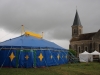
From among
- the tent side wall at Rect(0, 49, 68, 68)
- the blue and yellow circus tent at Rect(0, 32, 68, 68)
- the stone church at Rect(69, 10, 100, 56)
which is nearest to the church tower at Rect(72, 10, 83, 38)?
the stone church at Rect(69, 10, 100, 56)

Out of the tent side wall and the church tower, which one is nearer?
the tent side wall

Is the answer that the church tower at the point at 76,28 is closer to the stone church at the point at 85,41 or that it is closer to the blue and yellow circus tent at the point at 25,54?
the stone church at the point at 85,41

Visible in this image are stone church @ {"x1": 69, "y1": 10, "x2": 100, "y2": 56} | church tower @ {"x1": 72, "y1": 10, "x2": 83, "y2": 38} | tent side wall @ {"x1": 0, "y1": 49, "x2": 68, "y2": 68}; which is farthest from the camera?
church tower @ {"x1": 72, "y1": 10, "x2": 83, "y2": 38}

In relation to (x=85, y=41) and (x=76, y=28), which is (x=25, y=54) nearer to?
(x=85, y=41)

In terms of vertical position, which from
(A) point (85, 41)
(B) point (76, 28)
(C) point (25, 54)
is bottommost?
(C) point (25, 54)

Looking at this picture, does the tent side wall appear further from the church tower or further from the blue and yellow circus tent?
the church tower

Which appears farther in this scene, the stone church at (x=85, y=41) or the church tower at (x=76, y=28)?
the church tower at (x=76, y=28)

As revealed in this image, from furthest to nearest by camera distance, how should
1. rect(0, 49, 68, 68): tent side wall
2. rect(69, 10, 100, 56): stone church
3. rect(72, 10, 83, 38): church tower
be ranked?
rect(72, 10, 83, 38): church tower
rect(69, 10, 100, 56): stone church
rect(0, 49, 68, 68): tent side wall

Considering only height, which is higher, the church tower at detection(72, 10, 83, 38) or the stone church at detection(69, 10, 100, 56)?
the church tower at detection(72, 10, 83, 38)

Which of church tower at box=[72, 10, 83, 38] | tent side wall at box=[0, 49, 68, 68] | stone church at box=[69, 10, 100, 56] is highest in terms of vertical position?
church tower at box=[72, 10, 83, 38]

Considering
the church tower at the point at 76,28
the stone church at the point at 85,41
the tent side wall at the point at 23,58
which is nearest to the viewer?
the tent side wall at the point at 23,58

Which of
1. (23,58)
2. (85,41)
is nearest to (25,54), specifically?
(23,58)

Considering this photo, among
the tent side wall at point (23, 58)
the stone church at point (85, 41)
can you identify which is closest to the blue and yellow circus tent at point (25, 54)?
the tent side wall at point (23, 58)

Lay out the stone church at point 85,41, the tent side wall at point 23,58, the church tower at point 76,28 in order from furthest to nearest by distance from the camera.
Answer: the church tower at point 76,28 < the stone church at point 85,41 < the tent side wall at point 23,58
